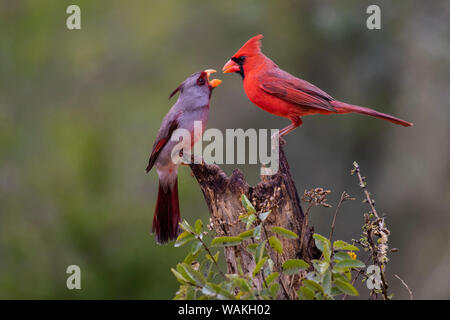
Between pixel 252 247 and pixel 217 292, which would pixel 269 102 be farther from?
pixel 217 292

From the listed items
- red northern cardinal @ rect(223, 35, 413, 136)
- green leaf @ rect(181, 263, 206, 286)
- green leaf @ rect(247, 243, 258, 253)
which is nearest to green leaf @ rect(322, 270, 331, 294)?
green leaf @ rect(247, 243, 258, 253)

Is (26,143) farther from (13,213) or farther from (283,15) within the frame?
(283,15)

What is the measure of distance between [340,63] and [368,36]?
47 centimetres

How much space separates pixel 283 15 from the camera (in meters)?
7.12

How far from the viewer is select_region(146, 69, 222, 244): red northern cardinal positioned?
138 inches

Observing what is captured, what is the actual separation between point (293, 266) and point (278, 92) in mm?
1249

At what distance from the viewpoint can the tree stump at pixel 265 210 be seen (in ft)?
9.21

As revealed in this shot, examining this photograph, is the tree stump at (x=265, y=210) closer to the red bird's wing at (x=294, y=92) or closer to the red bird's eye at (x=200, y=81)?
the red bird's wing at (x=294, y=92)

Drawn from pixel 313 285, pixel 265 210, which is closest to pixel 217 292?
pixel 313 285

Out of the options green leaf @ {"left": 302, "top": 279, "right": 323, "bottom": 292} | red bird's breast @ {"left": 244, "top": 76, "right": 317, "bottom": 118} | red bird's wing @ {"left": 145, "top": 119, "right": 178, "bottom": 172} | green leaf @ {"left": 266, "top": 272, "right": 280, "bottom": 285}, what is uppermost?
red bird's breast @ {"left": 244, "top": 76, "right": 317, "bottom": 118}

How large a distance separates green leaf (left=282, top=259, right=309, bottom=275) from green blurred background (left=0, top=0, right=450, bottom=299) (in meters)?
4.03

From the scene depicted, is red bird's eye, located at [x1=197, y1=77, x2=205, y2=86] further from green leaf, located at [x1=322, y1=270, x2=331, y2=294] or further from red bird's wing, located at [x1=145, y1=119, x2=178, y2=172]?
green leaf, located at [x1=322, y1=270, x2=331, y2=294]

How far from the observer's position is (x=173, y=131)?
348 cm

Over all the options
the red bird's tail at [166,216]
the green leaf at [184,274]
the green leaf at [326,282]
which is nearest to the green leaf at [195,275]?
the green leaf at [184,274]
